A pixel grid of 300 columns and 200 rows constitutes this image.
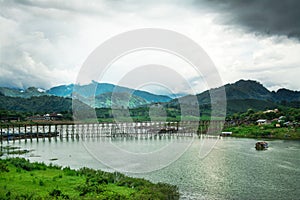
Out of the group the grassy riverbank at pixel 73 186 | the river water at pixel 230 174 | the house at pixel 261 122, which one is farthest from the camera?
the house at pixel 261 122

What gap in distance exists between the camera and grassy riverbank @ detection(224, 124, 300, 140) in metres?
72.2

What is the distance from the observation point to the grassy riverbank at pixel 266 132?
72.2 m

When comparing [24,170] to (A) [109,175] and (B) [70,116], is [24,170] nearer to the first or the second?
(A) [109,175]

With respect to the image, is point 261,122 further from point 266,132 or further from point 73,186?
point 73,186

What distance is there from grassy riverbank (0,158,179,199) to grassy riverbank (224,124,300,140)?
57.7 meters

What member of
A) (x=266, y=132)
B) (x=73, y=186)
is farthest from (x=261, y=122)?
(x=73, y=186)

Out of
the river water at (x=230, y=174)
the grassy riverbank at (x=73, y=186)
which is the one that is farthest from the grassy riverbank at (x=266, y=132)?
the grassy riverbank at (x=73, y=186)

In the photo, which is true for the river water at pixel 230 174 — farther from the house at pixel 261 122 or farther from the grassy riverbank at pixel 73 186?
the house at pixel 261 122

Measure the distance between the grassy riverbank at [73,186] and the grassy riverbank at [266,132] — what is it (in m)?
57.7

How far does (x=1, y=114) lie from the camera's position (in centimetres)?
9575

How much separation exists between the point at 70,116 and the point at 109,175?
306 ft

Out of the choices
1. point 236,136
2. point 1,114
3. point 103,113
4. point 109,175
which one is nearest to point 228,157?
point 109,175

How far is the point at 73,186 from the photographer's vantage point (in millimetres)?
22391

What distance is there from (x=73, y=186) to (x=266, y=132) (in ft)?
216
